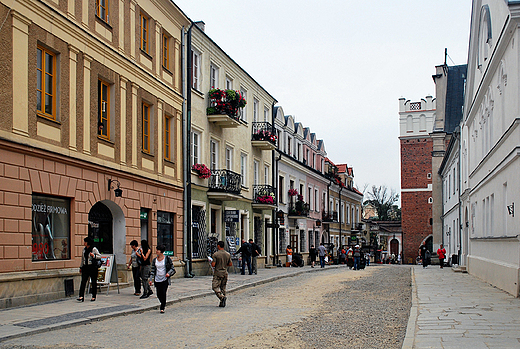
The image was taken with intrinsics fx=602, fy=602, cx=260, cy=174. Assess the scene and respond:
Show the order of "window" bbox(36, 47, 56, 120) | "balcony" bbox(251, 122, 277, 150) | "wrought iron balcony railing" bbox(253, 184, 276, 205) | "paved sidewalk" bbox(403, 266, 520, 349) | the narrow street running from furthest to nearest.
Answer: "wrought iron balcony railing" bbox(253, 184, 276, 205), "balcony" bbox(251, 122, 277, 150), "window" bbox(36, 47, 56, 120), the narrow street, "paved sidewalk" bbox(403, 266, 520, 349)

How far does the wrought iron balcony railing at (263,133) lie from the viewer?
3212 centimetres

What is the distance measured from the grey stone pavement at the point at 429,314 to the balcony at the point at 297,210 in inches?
845

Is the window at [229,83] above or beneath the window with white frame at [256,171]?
above

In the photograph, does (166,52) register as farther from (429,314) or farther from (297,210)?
(297,210)

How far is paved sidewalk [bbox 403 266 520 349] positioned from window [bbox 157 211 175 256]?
9.23m

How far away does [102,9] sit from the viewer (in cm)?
1777

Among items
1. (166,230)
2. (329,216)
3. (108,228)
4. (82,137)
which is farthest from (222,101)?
(329,216)

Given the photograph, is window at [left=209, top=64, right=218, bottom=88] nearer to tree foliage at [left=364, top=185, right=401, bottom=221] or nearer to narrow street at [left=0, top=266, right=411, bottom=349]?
narrow street at [left=0, top=266, right=411, bottom=349]

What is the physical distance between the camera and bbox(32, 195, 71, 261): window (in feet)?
46.9

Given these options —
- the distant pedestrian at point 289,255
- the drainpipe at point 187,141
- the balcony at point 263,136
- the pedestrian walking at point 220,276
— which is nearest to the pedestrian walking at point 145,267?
the pedestrian walking at point 220,276

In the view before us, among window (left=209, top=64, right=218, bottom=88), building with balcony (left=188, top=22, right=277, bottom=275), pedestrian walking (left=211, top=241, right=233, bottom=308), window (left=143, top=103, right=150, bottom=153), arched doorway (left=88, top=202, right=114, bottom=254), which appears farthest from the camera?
window (left=209, top=64, right=218, bottom=88)

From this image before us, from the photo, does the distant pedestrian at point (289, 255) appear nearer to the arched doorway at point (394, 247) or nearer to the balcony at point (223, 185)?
the balcony at point (223, 185)

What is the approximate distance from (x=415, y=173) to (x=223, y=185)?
3899cm

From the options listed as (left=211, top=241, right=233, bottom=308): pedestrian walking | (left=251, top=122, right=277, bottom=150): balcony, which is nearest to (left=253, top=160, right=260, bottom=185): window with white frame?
(left=251, top=122, right=277, bottom=150): balcony
